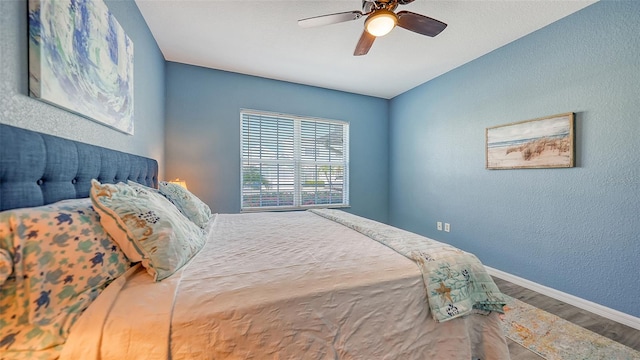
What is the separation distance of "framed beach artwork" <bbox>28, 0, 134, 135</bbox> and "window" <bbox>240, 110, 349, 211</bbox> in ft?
5.59

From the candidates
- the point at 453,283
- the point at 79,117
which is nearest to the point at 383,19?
the point at 453,283

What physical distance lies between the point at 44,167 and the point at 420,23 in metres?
2.30

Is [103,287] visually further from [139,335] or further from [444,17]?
[444,17]

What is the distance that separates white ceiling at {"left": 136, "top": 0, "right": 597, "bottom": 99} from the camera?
6.61 ft

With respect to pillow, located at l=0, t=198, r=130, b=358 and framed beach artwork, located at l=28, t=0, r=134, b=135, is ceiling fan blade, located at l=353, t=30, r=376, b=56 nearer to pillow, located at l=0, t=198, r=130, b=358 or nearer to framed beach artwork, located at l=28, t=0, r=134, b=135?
framed beach artwork, located at l=28, t=0, r=134, b=135

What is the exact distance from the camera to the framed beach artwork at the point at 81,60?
1.00m

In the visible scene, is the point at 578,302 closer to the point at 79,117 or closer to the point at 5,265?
the point at 5,265

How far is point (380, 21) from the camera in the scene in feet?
5.27

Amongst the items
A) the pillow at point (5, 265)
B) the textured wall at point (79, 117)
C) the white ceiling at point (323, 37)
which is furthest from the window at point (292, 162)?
the pillow at point (5, 265)

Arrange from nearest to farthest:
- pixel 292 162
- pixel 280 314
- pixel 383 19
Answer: pixel 280 314
pixel 383 19
pixel 292 162

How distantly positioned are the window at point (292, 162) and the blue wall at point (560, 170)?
5.26 ft

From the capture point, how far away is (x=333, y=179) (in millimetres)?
4008

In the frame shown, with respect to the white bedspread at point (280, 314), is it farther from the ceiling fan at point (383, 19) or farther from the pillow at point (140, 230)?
the ceiling fan at point (383, 19)

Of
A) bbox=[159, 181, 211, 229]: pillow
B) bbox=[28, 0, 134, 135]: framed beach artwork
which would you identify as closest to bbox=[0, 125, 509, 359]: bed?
bbox=[28, 0, 134, 135]: framed beach artwork
